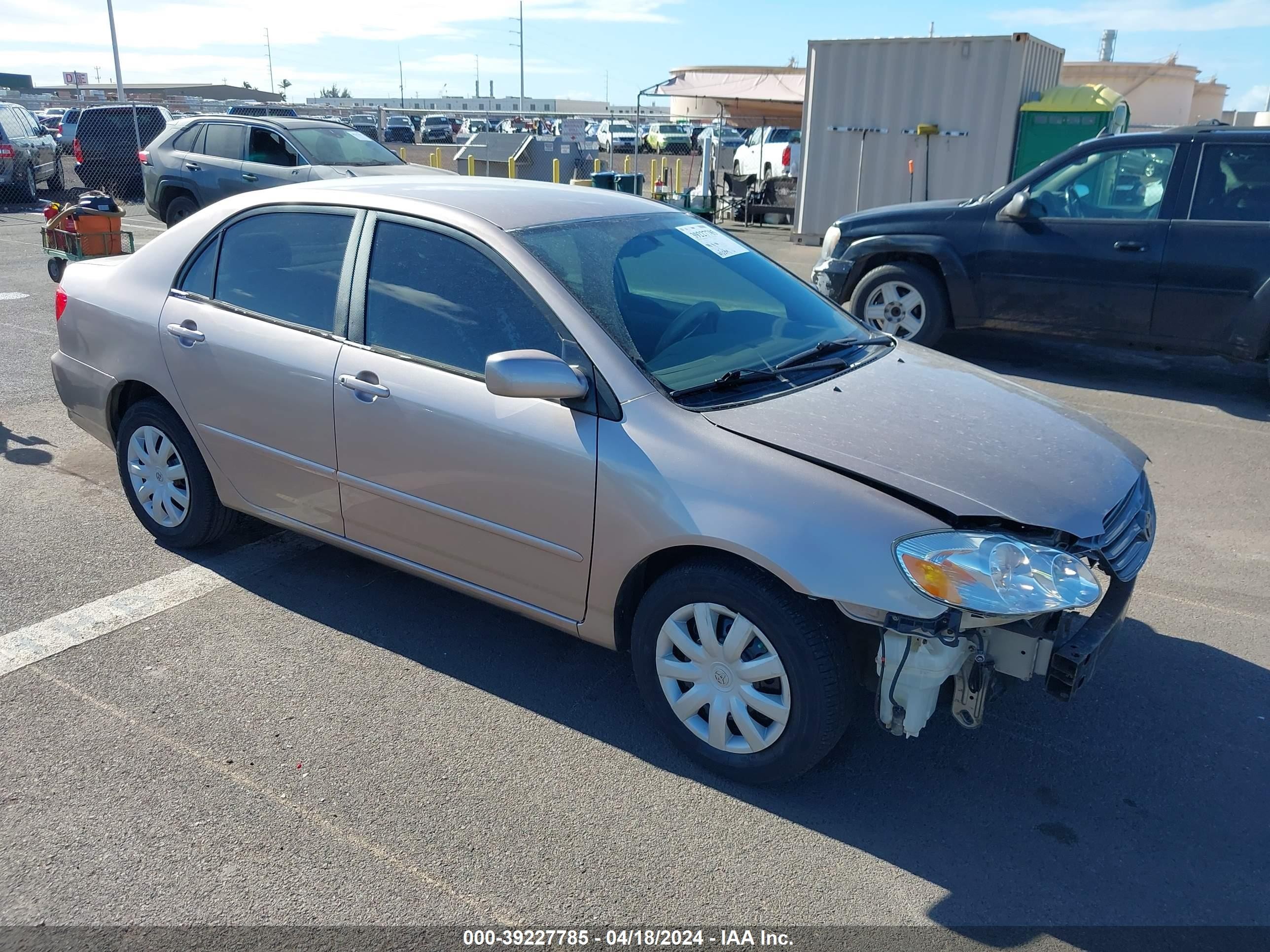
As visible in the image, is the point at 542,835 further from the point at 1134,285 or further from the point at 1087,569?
the point at 1134,285

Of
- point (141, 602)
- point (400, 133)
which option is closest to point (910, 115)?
point (141, 602)

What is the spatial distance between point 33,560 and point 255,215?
1.87 m

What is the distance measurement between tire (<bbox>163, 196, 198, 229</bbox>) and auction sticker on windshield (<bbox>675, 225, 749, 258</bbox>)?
11388mm

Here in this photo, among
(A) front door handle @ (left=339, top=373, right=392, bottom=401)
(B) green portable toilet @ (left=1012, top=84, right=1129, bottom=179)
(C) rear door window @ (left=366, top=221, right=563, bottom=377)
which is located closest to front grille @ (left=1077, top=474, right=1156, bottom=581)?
(C) rear door window @ (left=366, top=221, right=563, bottom=377)

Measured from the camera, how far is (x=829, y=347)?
388cm

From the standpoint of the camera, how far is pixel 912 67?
44.9 feet

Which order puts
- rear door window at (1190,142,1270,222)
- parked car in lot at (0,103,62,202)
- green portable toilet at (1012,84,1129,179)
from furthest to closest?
1. parked car in lot at (0,103,62,202)
2. green portable toilet at (1012,84,1129,179)
3. rear door window at (1190,142,1270,222)

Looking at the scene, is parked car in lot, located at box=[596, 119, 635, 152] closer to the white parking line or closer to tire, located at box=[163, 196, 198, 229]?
tire, located at box=[163, 196, 198, 229]

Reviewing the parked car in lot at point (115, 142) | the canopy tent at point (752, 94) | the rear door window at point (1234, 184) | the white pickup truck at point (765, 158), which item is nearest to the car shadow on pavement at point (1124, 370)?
the rear door window at point (1234, 184)

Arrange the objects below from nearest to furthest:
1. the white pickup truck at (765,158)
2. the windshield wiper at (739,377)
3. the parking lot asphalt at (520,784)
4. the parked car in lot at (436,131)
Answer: the parking lot asphalt at (520,784)
the windshield wiper at (739,377)
the white pickup truck at (765,158)
the parked car in lot at (436,131)

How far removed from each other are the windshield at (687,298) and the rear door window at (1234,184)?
465cm

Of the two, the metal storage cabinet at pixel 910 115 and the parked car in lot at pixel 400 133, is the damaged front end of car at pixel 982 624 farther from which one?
the parked car in lot at pixel 400 133

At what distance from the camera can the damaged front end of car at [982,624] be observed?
107 inches

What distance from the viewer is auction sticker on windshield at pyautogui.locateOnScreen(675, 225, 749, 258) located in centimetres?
418
